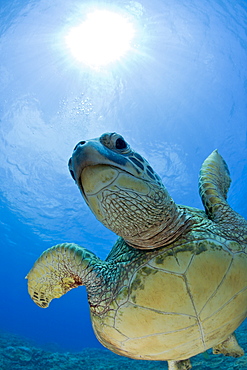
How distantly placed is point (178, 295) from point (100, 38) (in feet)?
37.4

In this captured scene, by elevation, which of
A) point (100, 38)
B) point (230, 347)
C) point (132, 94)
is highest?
point (100, 38)

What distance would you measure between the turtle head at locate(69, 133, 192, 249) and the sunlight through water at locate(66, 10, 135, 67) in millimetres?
10476

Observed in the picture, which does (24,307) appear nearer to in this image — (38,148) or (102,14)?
(38,148)

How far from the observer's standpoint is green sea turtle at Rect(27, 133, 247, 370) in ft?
6.18

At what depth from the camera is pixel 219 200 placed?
2.79 meters

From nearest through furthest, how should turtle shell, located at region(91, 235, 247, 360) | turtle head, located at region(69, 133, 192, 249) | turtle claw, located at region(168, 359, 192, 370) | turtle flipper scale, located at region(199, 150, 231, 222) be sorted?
turtle head, located at region(69, 133, 192, 249) < turtle shell, located at region(91, 235, 247, 360) < turtle flipper scale, located at region(199, 150, 231, 222) < turtle claw, located at region(168, 359, 192, 370)

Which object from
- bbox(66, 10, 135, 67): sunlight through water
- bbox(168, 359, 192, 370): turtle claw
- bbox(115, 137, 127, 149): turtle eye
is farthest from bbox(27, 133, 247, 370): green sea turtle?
bbox(66, 10, 135, 67): sunlight through water

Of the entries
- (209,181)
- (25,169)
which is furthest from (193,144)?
(209,181)

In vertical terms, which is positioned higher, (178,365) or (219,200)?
(219,200)

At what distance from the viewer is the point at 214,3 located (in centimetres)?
1004

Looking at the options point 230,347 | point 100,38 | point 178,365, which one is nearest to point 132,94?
point 100,38

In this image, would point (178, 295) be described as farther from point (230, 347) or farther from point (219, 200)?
point (230, 347)

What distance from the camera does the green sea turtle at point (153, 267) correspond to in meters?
1.88

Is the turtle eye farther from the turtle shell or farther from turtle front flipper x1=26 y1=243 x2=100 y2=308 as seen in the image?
turtle front flipper x1=26 y1=243 x2=100 y2=308
